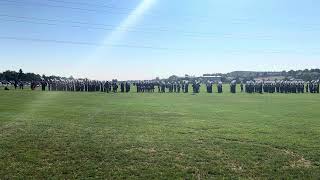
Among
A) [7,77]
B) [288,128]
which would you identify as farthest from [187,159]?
[7,77]

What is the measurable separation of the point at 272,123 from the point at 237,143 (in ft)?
21.8

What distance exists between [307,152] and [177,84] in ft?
186

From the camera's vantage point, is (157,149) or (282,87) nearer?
(157,149)

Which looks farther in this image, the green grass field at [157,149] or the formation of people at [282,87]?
the formation of people at [282,87]

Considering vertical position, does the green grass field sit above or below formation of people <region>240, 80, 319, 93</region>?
below

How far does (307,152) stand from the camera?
13320 millimetres

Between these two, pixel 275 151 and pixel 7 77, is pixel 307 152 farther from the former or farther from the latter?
pixel 7 77

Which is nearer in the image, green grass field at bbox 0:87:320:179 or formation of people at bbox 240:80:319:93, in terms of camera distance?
green grass field at bbox 0:87:320:179

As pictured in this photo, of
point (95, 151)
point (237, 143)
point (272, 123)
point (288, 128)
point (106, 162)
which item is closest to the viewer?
point (106, 162)

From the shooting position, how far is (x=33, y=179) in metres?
10.3

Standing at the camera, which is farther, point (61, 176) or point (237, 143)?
point (237, 143)

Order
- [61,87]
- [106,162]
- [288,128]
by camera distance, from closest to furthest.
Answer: [106,162] → [288,128] → [61,87]

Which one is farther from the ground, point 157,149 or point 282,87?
point 282,87

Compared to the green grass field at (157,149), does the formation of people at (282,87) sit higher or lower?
higher
